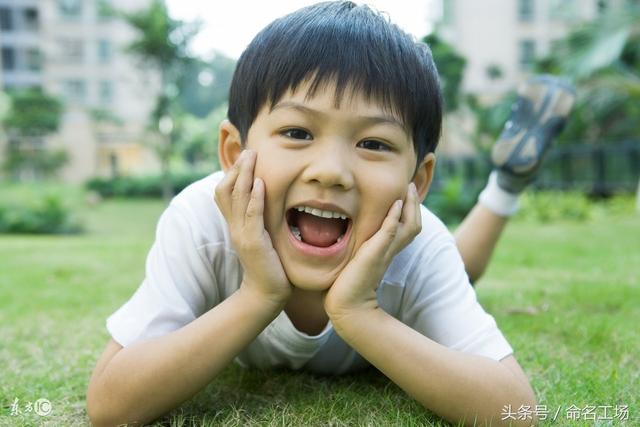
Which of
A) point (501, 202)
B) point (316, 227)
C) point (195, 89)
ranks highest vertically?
point (316, 227)

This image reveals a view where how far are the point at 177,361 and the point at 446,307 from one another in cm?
67

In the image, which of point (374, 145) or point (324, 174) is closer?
point (324, 174)

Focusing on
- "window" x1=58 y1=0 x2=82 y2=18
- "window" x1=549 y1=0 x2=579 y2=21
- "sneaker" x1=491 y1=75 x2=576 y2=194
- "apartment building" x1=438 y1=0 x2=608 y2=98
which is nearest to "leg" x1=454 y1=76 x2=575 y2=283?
"sneaker" x1=491 y1=75 x2=576 y2=194

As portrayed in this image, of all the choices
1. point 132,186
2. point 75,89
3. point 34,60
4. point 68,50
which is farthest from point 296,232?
point 34,60

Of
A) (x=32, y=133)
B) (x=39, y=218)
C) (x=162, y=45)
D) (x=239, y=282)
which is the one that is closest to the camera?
(x=239, y=282)

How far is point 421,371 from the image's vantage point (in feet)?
4.78

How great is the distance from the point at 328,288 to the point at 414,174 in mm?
399

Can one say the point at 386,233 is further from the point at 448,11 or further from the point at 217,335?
the point at 448,11

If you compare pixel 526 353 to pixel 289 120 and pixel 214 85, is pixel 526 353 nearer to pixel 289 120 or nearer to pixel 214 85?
pixel 289 120

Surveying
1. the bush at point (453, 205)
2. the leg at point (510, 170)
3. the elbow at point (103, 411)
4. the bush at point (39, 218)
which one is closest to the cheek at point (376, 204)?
the elbow at point (103, 411)

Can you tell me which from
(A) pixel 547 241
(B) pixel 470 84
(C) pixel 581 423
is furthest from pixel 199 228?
(B) pixel 470 84

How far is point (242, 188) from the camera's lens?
1476mm

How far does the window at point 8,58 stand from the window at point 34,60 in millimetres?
756

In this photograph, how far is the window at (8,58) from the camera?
35.8m
